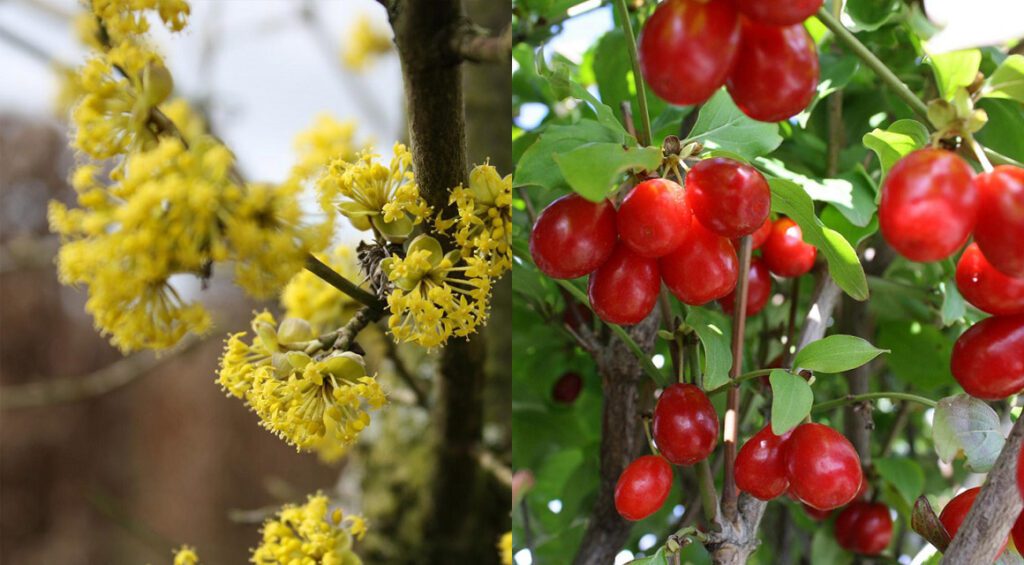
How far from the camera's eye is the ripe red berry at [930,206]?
0.68 feet

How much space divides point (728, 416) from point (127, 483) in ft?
1.24

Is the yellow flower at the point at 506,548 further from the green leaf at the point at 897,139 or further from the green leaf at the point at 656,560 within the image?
the green leaf at the point at 897,139

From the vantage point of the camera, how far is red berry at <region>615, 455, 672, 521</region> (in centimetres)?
34

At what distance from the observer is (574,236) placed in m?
0.29

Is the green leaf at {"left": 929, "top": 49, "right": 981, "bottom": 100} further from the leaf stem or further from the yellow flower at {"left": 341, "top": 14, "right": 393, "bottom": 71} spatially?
the yellow flower at {"left": 341, "top": 14, "right": 393, "bottom": 71}

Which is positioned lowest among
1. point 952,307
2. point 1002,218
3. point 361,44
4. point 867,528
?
point 867,528

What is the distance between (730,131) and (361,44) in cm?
19

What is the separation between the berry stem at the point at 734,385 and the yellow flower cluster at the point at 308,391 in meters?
0.15

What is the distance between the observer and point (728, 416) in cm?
37

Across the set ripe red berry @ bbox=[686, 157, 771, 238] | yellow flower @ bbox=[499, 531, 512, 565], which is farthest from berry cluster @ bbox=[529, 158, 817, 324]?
yellow flower @ bbox=[499, 531, 512, 565]

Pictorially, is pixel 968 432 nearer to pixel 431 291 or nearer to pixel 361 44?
pixel 431 291

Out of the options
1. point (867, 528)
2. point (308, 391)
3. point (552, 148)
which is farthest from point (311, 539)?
point (867, 528)

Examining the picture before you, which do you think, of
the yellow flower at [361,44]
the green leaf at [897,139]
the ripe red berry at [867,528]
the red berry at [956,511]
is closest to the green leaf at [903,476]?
the ripe red berry at [867,528]

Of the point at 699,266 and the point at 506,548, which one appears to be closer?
the point at 699,266
